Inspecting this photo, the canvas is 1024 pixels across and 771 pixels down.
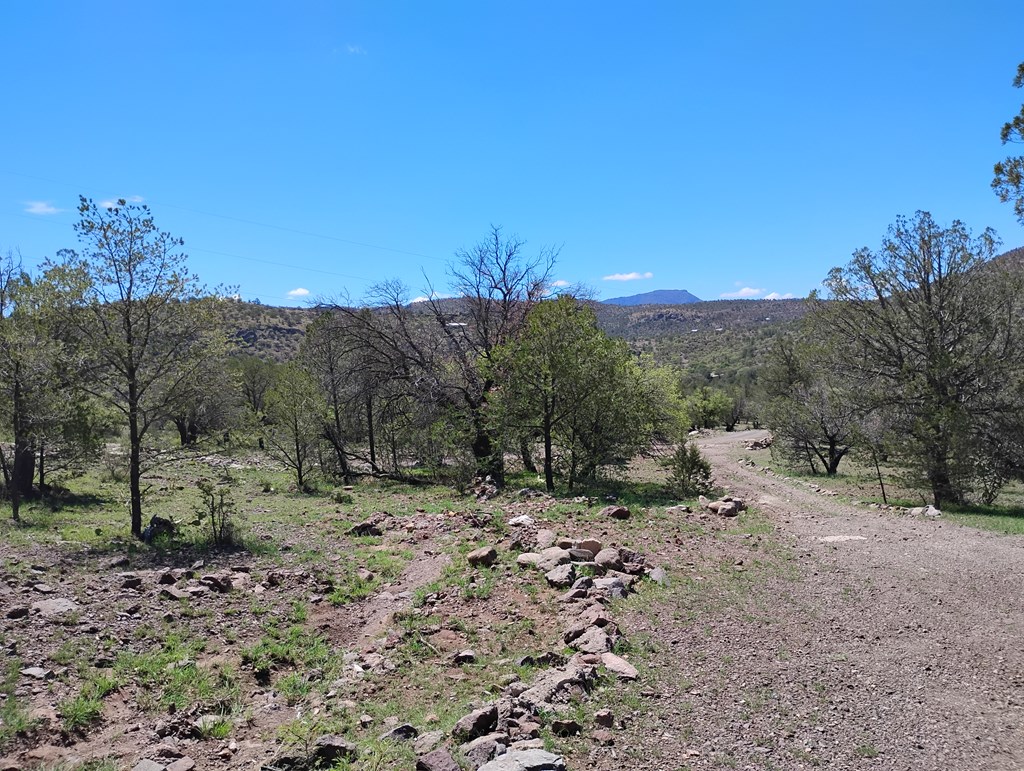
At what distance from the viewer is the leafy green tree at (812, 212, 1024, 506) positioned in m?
16.9

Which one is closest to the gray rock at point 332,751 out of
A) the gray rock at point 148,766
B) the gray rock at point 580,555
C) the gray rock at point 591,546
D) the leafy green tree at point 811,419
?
the gray rock at point 148,766

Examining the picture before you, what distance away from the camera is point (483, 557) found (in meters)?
10.3

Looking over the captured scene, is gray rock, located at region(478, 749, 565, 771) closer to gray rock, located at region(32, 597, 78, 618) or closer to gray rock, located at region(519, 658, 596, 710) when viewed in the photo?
gray rock, located at region(519, 658, 596, 710)

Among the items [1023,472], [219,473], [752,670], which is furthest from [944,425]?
[219,473]

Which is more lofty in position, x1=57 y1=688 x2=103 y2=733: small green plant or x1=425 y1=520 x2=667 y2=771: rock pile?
x1=425 y1=520 x2=667 y2=771: rock pile

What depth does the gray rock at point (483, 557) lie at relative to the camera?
33.8 feet

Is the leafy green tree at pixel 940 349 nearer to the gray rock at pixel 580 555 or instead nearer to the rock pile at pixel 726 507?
the rock pile at pixel 726 507

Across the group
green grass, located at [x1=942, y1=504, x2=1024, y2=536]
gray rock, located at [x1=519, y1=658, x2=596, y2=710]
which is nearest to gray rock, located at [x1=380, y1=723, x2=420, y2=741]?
gray rock, located at [x1=519, y1=658, x2=596, y2=710]

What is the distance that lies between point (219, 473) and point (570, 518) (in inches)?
824

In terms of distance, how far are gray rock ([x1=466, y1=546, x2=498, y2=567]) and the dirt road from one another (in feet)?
10.6

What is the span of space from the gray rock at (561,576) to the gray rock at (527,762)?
448 centimetres

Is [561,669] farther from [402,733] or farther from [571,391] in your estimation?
[571,391]

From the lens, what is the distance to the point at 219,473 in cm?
2847

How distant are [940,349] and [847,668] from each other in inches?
627
